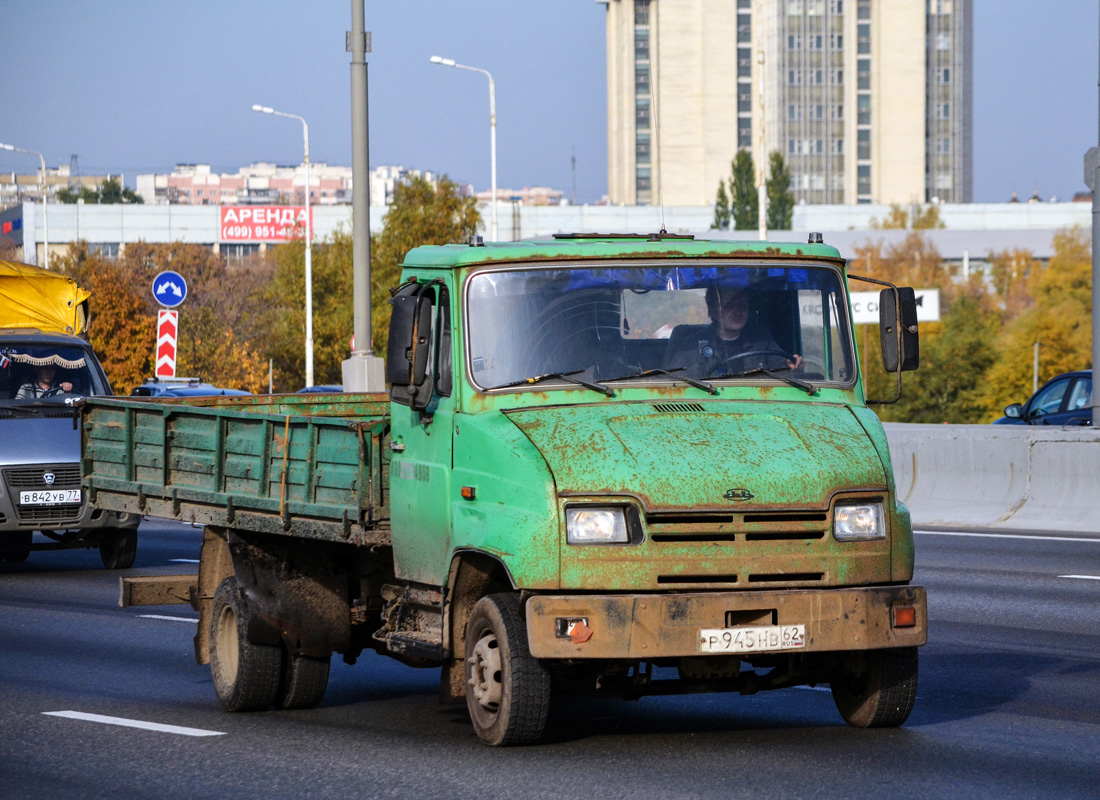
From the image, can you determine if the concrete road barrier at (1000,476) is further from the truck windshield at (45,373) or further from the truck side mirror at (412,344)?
the truck side mirror at (412,344)

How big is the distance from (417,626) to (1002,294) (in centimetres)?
10637

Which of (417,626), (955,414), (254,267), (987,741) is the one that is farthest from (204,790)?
(254,267)

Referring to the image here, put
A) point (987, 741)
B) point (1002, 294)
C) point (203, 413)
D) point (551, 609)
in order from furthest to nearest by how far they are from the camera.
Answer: point (1002, 294), point (203, 413), point (987, 741), point (551, 609)

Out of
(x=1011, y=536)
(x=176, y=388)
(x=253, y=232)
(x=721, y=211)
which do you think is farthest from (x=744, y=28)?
(x=1011, y=536)

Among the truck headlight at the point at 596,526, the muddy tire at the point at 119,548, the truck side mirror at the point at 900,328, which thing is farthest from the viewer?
the muddy tire at the point at 119,548

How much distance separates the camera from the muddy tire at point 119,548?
54.3 feet

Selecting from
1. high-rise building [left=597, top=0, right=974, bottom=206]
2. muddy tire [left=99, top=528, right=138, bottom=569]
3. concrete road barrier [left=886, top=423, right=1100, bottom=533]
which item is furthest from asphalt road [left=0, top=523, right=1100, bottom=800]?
high-rise building [left=597, top=0, right=974, bottom=206]

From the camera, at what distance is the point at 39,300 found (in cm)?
1886

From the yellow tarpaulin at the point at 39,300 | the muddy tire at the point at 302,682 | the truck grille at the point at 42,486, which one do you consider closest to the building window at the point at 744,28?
the yellow tarpaulin at the point at 39,300

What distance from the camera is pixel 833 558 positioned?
22.5ft

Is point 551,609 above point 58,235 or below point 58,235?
below

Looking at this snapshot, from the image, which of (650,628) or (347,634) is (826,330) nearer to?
(650,628)

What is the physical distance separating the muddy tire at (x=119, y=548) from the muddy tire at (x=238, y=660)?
26.0ft

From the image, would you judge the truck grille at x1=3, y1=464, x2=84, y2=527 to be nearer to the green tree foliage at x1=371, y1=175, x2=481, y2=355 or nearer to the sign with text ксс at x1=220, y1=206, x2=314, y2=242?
the green tree foliage at x1=371, y1=175, x2=481, y2=355
